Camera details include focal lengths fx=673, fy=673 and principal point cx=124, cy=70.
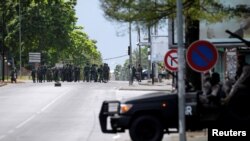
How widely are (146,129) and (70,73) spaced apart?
176ft

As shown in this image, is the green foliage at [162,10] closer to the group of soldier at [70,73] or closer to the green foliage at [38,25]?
the group of soldier at [70,73]

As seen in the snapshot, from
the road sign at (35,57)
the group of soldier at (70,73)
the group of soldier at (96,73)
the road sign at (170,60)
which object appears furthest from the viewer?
the road sign at (35,57)

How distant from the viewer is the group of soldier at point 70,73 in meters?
62.7

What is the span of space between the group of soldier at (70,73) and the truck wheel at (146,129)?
48.0 meters

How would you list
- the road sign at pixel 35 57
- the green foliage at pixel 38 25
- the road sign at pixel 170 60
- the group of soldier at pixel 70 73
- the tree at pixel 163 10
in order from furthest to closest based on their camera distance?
the road sign at pixel 35 57
the green foliage at pixel 38 25
the group of soldier at pixel 70 73
the road sign at pixel 170 60
the tree at pixel 163 10

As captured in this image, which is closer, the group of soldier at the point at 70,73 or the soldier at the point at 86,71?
the group of soldier at the point at 70,73

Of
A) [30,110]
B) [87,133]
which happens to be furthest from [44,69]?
[87,133]

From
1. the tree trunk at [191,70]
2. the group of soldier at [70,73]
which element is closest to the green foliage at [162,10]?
the tree trunk at [191,70]

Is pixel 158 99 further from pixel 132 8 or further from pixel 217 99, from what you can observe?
pixel 132 8

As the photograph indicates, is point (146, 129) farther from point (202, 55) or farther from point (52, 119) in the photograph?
point (52, 119)

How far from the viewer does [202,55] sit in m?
12.7

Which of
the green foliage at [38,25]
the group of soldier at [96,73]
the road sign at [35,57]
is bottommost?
the group of soldier at [96,73]

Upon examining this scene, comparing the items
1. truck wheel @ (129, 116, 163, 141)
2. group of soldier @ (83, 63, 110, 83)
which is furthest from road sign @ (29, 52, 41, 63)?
truck wheel @ (129, 116, 163, 141)

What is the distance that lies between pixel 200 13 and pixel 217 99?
5149mm
